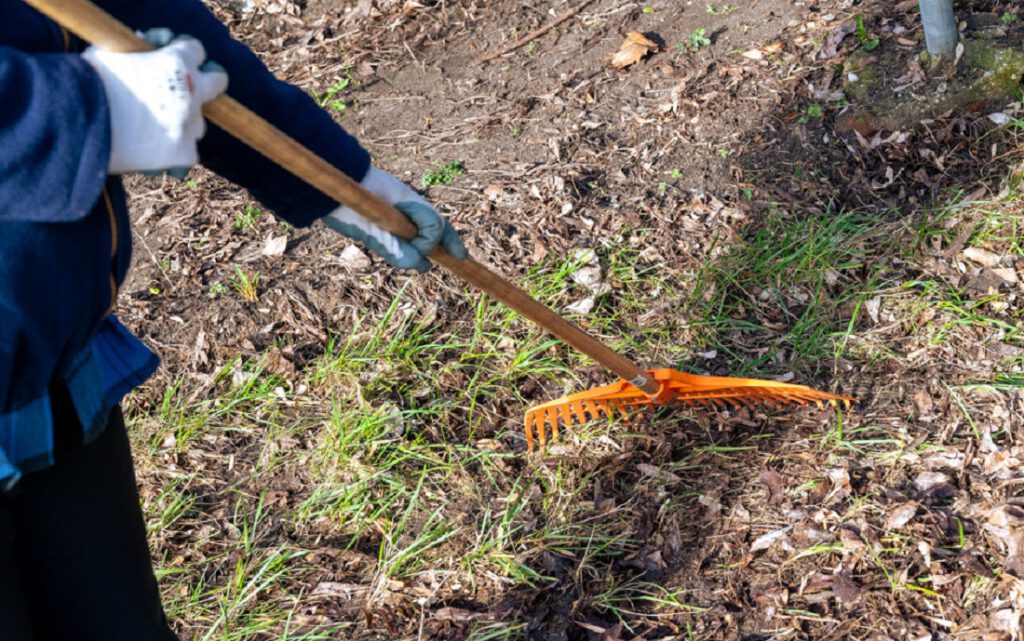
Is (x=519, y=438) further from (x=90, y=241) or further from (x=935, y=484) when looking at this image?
(x=90, y=241)

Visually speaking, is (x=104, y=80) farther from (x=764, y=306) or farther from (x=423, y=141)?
(x=423, y=141)

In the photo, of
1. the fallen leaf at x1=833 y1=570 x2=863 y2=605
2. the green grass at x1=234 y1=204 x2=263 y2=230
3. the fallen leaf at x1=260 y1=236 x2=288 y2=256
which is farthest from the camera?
the green grass at x1=234 y1=204 x2=263 y2=230

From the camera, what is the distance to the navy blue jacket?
131 centimetres

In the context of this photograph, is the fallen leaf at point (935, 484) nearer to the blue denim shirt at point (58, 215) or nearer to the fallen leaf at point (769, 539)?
the fallen leaf at point (769, 539)

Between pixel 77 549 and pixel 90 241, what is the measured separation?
61 centimetres

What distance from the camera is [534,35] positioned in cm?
440

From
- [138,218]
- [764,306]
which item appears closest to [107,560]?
[764,306]

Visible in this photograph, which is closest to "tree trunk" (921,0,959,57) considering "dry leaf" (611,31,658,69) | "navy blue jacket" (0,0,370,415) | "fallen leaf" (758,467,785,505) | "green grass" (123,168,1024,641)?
"green grass" (123,168,1024,641)

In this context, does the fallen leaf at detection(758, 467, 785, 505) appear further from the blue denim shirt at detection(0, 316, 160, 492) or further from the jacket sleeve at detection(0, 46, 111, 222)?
the jacket sleeve at detection(0, 46, 111, 222)

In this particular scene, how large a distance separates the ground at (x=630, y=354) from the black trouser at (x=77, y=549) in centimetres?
93

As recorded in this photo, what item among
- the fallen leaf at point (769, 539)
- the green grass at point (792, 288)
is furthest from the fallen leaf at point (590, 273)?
the fallen leaf at point (769, 539)

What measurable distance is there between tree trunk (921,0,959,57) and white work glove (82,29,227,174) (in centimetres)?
281

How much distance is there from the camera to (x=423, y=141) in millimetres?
4074

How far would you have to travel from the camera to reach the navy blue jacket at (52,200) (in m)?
1.31
